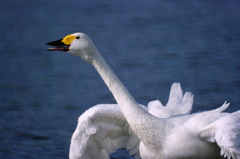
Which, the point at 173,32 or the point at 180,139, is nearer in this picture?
the point at 180,139

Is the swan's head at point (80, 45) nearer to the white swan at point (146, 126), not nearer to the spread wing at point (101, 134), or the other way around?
the white swan at point (146, 126)

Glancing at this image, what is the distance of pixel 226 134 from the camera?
6.40m

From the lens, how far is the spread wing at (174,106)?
792cm

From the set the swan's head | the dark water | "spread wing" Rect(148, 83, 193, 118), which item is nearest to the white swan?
the swan's head

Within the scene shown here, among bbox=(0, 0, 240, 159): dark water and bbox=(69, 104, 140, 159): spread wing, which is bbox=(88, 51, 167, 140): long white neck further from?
bbox=(0, 0, 240, 159): dark water

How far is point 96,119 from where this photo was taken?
7375 mm

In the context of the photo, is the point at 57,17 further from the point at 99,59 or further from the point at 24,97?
the point at 99,59

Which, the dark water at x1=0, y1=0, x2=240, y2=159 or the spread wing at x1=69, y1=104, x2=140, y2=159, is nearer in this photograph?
the spread wing at x1=69, y1=104, x2=140, y2=159

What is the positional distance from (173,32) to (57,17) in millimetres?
4002

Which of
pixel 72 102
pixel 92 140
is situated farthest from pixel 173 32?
pixel 92 140

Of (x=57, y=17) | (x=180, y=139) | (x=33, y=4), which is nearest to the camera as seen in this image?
(x=180, y=139)

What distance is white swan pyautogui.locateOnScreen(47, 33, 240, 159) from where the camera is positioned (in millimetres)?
6762

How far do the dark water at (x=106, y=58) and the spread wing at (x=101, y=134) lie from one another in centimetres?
159

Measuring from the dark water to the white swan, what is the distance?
187 centimetres
